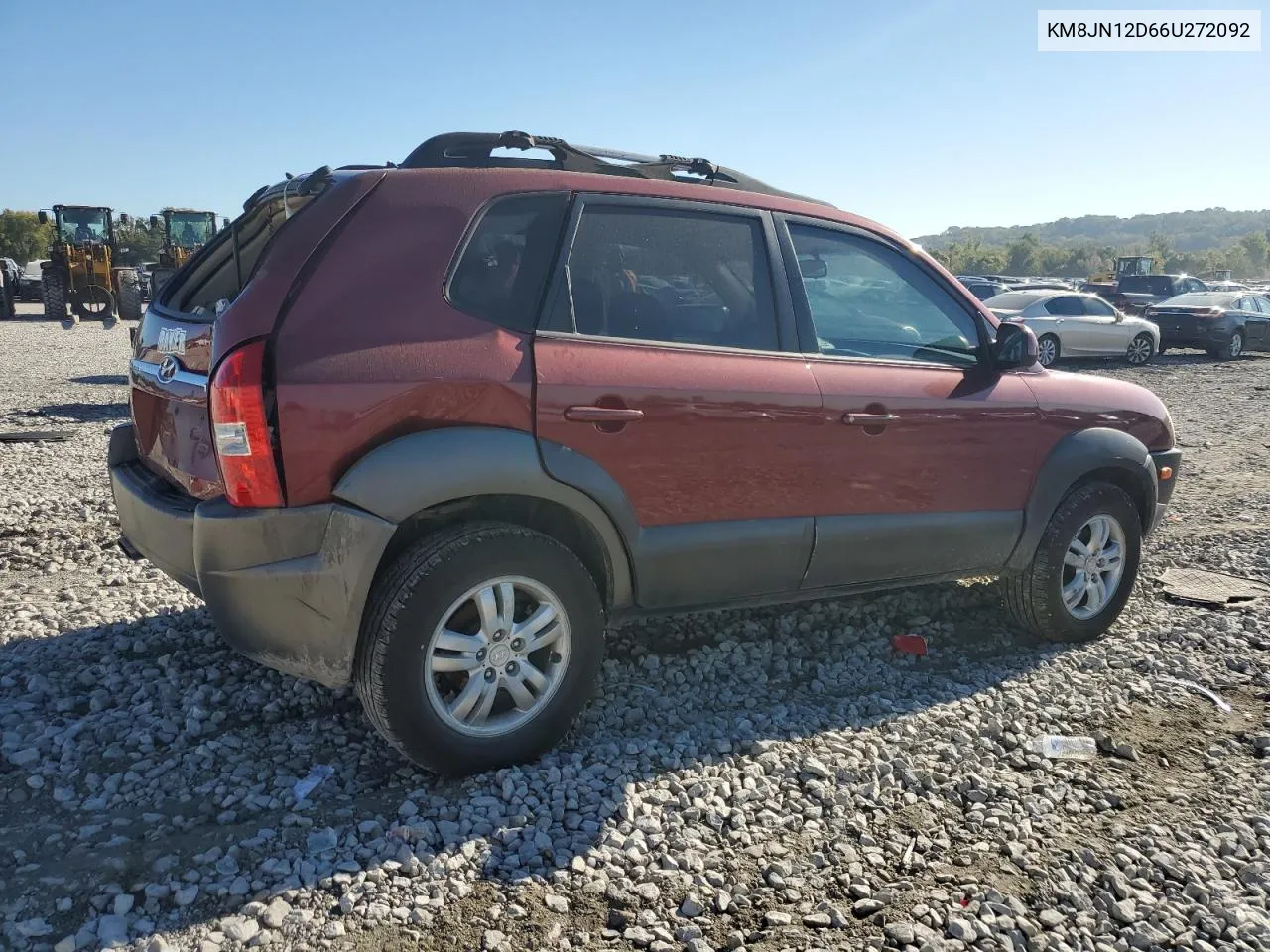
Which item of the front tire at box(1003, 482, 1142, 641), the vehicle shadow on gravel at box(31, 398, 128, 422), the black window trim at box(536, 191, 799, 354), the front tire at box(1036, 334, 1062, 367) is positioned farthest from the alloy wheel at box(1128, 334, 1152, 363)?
the black window trim at box(536, 191, 799, 354)

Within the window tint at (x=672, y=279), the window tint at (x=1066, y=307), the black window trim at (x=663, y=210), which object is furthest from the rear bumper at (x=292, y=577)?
the window tint at (x=1066, y=307)

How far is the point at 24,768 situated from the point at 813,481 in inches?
113

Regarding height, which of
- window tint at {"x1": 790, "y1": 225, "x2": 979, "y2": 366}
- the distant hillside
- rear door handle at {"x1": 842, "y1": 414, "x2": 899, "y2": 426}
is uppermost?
the distant hillside

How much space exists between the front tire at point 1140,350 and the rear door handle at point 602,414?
19002mm

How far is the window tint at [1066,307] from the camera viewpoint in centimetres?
1862

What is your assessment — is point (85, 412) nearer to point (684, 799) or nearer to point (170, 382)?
point (170, 382)

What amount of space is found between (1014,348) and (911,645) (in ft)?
4.61

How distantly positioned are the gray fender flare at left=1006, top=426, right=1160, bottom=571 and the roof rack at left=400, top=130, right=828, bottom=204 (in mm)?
1990

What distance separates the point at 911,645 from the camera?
4.45 m

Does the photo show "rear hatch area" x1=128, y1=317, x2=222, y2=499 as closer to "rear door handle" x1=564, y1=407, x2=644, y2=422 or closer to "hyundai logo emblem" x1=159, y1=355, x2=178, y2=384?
"hyundai logo emblem" x1=159, y1=355, x2=178, y2=384

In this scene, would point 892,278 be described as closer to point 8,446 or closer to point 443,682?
point 443,682

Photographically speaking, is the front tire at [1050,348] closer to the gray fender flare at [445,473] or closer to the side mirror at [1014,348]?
the side mirror at [1014,348]

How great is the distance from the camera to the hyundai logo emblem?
130 inches

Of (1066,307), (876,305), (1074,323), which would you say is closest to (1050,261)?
(1066,307)
